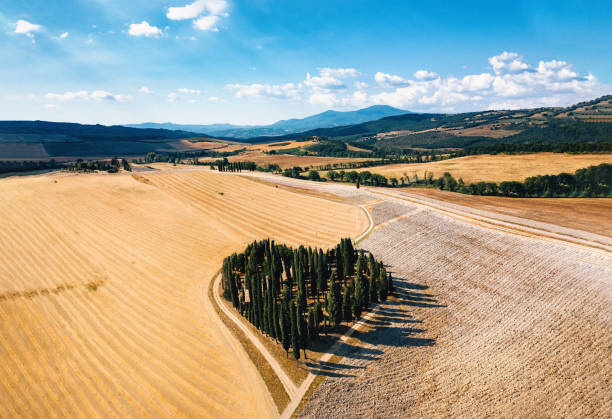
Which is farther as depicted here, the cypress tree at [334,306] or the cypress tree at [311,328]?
the cypress tree at [334,306]

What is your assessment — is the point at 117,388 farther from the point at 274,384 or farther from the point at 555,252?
the point at 555,252

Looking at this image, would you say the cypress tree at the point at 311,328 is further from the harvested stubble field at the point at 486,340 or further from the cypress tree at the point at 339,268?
the cypress tree at the point at 339,268

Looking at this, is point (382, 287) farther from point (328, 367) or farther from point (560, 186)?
point (560, 186)

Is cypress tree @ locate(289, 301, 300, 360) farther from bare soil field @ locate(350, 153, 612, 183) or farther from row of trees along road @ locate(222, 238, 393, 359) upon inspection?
bare soil field @ locate(350, 153, 612, 183)

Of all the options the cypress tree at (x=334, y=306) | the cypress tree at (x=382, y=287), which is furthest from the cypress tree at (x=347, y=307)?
the cypress tree at (x=382, y=287)

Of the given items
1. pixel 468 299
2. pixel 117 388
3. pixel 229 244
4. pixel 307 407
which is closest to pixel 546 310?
pixel 468 299

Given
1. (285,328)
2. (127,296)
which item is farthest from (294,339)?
(127,296)
